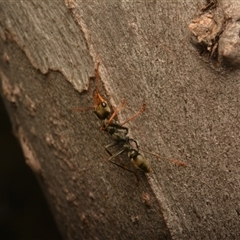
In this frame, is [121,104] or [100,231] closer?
[121,104]

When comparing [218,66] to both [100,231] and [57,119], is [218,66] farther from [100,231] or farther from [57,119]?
[100,231]

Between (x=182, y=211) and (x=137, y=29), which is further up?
(x=137, y=29)

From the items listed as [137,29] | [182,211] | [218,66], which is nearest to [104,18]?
[137,29]

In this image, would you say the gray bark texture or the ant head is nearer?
the gray bark texture

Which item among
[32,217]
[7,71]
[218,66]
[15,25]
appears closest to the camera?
[218,66]

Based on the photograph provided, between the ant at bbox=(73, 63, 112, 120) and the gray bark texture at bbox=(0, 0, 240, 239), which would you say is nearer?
the gray bark texture at bbox=(0, 0, 240, 239)

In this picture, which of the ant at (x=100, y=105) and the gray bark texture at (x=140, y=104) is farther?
the ant at (x=100, y=105)

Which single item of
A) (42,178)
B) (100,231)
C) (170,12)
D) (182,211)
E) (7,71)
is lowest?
(42,178)

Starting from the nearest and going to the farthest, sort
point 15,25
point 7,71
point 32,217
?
point 15,25
point 7,71
point 32,217
